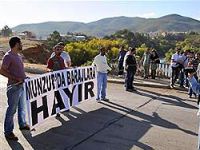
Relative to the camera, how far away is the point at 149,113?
1092 centimetres

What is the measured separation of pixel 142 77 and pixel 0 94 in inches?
343

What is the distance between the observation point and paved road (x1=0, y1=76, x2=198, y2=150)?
301 inches

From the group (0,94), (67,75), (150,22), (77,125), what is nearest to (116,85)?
(0,94)

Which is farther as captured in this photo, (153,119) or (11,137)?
(153,119)

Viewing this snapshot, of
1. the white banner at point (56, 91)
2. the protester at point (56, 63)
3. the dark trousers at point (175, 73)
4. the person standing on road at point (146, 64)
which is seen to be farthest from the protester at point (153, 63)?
the protester at point (56, 63)

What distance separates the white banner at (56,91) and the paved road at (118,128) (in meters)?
0.30

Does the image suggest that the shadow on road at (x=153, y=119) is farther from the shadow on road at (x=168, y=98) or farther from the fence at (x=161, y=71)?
the fence at (x=161, y=71)

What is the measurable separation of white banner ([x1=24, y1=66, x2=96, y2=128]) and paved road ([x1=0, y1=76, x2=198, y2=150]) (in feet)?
0.99

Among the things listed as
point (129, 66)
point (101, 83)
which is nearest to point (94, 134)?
point (101, 83)

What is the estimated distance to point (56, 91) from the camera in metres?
9.50

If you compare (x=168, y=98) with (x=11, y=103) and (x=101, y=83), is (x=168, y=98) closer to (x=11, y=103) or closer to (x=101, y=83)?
(x=101, y=83)

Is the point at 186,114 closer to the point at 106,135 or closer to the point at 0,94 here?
the point at 106,135

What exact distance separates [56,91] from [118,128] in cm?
184

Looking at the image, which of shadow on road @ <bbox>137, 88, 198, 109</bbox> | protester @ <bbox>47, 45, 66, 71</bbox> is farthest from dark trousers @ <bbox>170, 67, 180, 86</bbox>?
protester @ <bbox>47, 45, 66, 71</bbox>
